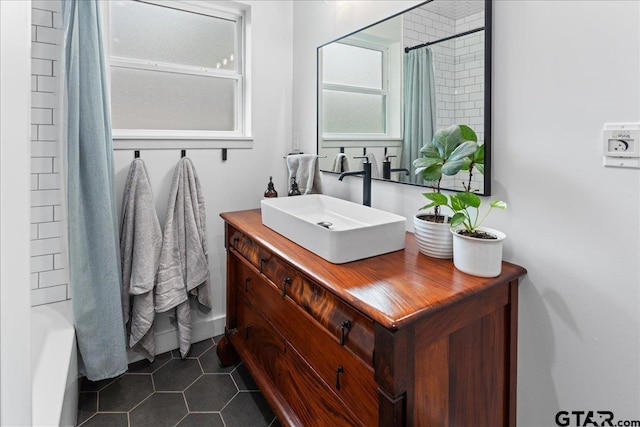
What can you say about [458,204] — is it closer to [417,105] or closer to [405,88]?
[417,105]

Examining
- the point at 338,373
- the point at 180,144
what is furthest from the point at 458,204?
the point at 180,144

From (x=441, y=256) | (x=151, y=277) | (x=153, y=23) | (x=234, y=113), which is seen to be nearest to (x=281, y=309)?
(x=441, y=256)

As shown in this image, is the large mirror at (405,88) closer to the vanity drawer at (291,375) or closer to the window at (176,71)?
the window at (176,71)

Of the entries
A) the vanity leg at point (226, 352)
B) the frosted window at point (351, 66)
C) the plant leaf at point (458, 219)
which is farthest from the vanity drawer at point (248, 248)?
the frosted window at point (351, 66)

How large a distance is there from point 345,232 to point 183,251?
1312 millimetres

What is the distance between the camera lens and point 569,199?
44.1 inches

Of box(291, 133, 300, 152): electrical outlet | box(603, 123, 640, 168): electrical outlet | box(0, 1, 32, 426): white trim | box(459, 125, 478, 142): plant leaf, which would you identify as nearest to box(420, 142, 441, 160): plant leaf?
box(459, 125, 478, 142): plant leaf

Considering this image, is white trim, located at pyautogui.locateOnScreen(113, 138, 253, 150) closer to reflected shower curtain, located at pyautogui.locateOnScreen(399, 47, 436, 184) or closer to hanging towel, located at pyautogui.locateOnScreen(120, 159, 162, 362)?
hanging towel, located at pyautogui.locateOnScreen(120, 159, 162, 362)

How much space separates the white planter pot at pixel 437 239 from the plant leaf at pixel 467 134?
31 cm

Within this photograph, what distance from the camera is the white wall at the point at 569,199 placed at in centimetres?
101

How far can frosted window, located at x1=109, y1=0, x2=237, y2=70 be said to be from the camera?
207 cm

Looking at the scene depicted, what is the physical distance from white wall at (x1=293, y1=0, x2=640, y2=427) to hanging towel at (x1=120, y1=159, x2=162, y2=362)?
1.69 metres

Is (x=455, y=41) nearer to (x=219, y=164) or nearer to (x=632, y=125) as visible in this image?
(x=632, y=125)

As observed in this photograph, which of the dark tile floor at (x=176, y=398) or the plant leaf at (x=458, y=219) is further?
the dark tile floor at (x=176, y=398)
